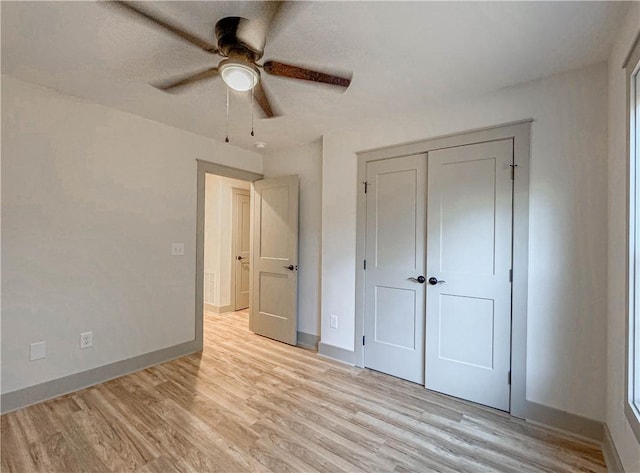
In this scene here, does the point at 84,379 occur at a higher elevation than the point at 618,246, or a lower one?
lower

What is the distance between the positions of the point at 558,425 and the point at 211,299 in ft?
15.5

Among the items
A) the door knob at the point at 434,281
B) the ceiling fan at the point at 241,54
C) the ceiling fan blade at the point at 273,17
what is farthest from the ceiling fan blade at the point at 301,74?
the door knob at the point at 434,281

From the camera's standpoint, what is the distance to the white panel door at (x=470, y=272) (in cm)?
225

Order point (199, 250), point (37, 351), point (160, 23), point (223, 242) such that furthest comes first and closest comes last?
point (223, 242) → point (199, 250) → point (37, 351) → point (160, 23)

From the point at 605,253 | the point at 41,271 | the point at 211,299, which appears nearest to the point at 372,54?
the point at 605,253

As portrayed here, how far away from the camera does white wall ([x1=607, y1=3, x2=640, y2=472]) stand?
150 cm

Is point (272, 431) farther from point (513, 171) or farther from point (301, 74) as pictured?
point (513, 171)

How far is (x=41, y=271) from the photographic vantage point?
2.31 metres

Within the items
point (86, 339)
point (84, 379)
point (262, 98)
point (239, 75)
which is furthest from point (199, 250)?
point (239, 75)

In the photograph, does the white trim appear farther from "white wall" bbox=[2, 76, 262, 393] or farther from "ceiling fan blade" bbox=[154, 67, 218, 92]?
"ceiling fan blade" bbox=[154, 67, 218, 92]

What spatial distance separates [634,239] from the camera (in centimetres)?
147

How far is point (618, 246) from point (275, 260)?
311 cm

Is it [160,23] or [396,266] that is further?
[396,266]

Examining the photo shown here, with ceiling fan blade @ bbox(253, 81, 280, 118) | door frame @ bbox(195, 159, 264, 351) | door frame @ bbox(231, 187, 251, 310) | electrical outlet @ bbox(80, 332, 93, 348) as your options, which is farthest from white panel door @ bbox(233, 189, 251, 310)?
ceiling fan blade @ bbox(253, 81, 280, 118)
